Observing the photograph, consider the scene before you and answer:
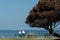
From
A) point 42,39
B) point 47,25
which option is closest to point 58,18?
point 47,25

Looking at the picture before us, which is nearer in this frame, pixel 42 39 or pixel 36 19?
pixel 42 39

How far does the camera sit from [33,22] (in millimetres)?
38688

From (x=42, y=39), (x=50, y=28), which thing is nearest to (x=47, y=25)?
(x=50, y=28)

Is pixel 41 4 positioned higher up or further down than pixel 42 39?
higher up

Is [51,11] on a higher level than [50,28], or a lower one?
higher

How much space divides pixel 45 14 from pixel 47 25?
189cm

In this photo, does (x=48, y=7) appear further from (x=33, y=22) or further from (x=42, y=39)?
(x=42, y=39)

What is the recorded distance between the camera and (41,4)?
38281 millimetres

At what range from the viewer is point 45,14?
37.0 meters

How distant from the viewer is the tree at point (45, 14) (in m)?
37.0

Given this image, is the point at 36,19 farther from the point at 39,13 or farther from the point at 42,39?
the point at 42,39

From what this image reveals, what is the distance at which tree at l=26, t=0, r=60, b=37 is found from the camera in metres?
37.0

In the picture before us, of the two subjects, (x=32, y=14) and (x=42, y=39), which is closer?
(x=42, y=39)

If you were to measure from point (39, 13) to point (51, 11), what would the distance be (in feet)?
5.43
